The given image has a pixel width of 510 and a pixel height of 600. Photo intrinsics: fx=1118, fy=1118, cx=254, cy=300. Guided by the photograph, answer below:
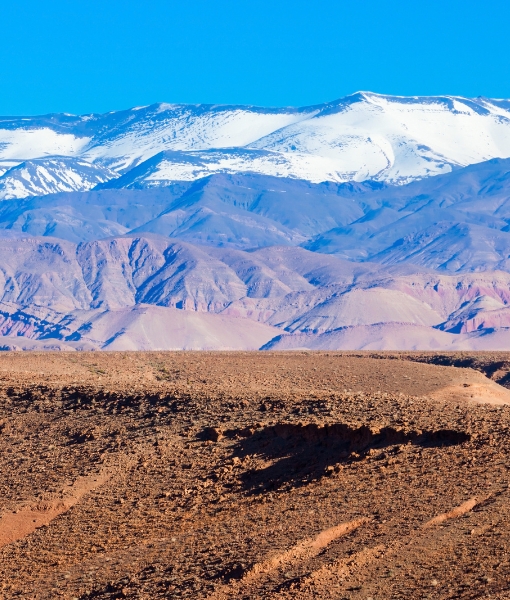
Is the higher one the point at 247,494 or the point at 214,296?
the point at 247,494

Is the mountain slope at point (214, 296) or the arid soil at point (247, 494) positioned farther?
the mountain slope at point (214, 296)

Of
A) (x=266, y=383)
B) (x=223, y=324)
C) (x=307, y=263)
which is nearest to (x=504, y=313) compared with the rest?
(x=223, y=324)

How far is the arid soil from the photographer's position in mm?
12719

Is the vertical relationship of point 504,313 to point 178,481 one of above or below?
below

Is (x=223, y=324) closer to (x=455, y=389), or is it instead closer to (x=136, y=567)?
(x=455, y=389)

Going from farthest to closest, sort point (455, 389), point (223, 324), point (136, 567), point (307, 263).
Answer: point (307, 263) → point (223, 324) → point (455, 389) → point (136, 567)

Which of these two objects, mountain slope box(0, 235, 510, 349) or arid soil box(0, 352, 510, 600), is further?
mountain slope box(0, 235, 510, 349)

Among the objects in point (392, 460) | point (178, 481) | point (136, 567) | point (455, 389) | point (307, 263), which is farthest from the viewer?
point (307, 263)

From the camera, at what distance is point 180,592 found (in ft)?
42.3

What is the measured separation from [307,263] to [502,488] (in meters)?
177

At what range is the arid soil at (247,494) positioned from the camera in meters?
12.7

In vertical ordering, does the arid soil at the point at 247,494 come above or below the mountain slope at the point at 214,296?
above

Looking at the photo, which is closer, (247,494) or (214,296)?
(247,494)

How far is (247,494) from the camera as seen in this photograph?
53.9 feet
